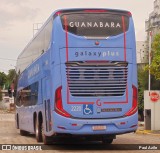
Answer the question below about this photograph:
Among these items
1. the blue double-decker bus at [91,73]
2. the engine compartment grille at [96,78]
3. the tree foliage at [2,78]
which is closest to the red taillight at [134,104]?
the blue double-decker bus at [91,73]

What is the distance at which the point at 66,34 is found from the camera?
15.3 meters

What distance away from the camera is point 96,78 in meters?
15.4

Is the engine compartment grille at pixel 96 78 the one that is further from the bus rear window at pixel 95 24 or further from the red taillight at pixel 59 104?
the bus rear window at pixel 95 24

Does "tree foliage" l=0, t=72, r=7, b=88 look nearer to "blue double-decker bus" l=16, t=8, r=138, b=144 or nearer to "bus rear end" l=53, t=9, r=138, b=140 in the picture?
"blue double-decker bus" l=16, t=8, r=138, b=144

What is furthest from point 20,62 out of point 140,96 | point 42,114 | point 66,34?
point 140,96

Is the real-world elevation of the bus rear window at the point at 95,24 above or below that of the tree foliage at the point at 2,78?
below

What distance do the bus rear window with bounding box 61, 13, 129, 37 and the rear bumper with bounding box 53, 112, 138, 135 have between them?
108 inches

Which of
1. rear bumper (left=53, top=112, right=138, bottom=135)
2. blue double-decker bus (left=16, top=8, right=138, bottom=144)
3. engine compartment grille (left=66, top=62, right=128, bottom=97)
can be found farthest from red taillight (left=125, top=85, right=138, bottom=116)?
engine compartment grille (left=66, top=62, right=128, bottom=97)

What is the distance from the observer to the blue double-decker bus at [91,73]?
49.6 ft

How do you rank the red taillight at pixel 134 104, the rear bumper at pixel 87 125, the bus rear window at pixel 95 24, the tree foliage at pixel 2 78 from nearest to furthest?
the rear bumper at pixel 87 125 < the bus rear window at pixel 95 24 < the red taillight at pixel 134 104 < the tree foliage at pixel 2 78

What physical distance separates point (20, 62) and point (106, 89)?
418 inches

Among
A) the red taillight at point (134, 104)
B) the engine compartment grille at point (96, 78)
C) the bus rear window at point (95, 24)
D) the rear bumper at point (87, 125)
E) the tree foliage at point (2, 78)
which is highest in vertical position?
the tree foliage at point (2, 78)

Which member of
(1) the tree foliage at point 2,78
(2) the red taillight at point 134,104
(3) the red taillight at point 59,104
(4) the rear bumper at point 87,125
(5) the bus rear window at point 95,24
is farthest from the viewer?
(1) the tree foliage at point 2,78

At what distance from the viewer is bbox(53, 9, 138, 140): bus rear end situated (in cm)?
1512
